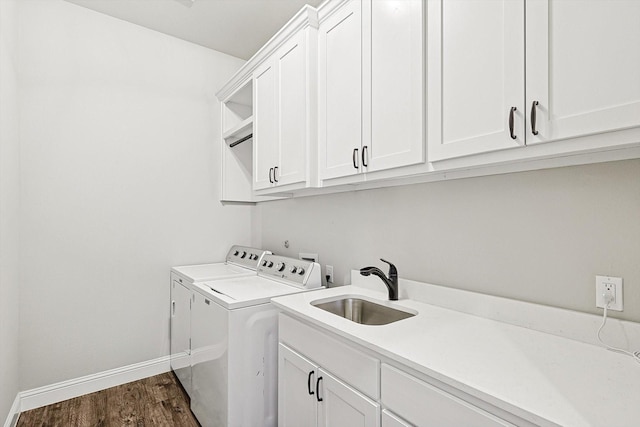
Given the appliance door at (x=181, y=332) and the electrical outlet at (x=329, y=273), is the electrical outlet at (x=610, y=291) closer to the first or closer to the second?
the electrical outlet at (x=329, y=273)

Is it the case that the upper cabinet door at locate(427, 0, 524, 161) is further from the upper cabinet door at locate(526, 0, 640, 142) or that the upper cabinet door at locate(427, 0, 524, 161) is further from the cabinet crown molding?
the cabinet crown molding

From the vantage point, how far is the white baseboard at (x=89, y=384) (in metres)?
2.20

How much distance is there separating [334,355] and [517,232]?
2.88ft

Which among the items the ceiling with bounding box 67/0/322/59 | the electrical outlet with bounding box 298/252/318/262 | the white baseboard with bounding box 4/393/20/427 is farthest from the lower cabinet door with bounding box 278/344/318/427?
the ceiling with bounding box 67/0/322/59

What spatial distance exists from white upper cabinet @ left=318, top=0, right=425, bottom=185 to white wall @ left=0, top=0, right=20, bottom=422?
1.76 metres

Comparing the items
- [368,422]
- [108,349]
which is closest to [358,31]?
[368,422]

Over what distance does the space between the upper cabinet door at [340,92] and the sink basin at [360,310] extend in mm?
688

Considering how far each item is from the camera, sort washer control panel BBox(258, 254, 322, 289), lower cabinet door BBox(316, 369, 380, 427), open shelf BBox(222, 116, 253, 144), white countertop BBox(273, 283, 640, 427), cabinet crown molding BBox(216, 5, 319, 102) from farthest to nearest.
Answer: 1. open shelf BBox(222, 116, 253, 144)
2. washer control panel BBox(258, 254, 322, 289)
3. cabinet crown molding BBox(216, 5, 319, 102)
4. lower cabinet door BBox(316, 369, 380, 427)
5. white countertop BBox(273, 283, 640, 427)

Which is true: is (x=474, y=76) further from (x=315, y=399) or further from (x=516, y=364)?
(x=315, y=399)

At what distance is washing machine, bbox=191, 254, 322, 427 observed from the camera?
1674mm

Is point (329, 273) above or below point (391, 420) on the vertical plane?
above

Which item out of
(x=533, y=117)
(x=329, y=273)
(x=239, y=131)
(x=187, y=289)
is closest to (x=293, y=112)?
(x=239, y=131)

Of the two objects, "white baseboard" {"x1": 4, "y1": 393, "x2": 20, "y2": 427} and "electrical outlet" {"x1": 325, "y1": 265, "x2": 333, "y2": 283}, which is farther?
"electrical outlet" {"x1": 325, "y1": 265, "x2": 333, "y2": 283}

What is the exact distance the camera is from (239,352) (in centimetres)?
168
